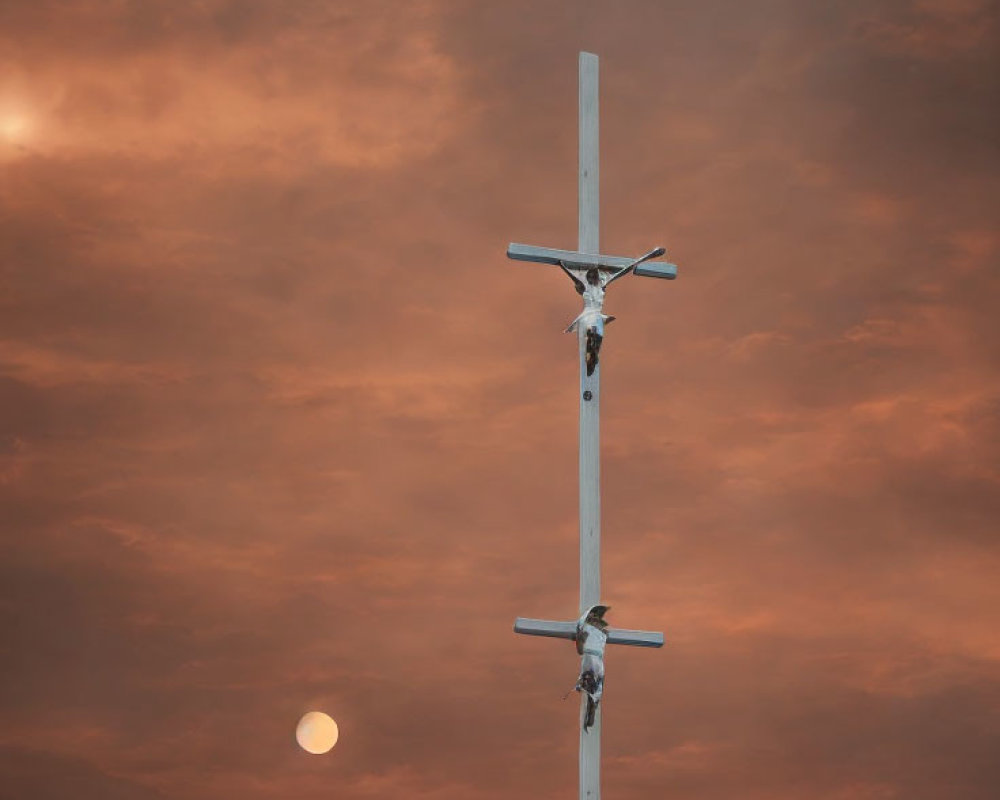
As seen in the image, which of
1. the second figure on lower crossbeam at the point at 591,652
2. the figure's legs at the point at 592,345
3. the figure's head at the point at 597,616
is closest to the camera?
the second figure on lower crossbeam at the point at 591,652

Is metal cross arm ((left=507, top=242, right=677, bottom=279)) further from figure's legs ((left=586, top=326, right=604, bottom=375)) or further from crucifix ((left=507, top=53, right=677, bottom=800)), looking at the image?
figure's legs ((left=586, top=326, right=604, bottom=375))

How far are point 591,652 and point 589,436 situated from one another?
275cm

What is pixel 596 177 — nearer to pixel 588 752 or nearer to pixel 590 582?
pixel 590 582

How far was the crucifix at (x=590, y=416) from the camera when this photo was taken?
72.4ft

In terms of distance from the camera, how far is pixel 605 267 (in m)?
23.5

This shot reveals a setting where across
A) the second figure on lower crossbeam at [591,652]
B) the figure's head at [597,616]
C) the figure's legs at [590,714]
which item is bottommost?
the figure's legs at [590,714]

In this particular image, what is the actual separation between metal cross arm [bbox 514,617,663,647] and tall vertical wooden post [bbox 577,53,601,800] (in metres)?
0.39

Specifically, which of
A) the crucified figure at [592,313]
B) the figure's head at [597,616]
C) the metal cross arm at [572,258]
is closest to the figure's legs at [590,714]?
the figure's head at [597,616]

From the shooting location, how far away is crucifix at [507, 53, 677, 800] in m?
22.1

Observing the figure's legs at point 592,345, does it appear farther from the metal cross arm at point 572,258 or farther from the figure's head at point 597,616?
the figure's head at point 597,616

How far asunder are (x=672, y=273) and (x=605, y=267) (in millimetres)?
1037

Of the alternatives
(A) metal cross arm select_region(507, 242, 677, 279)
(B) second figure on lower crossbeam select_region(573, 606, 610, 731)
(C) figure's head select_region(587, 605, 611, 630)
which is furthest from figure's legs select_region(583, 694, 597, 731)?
(A) metal cross arm select_region(507, 242, 677, 279)

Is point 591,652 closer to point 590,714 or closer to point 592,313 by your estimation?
point 590,714

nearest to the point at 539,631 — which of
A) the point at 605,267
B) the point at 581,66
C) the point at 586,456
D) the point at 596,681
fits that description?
the point at 596,681
